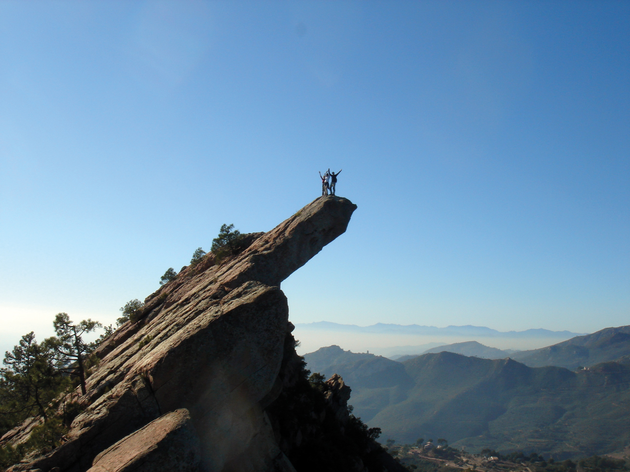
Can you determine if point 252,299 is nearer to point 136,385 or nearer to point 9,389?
point 136,385

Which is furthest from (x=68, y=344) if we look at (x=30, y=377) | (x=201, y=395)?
(x=201, y=395)

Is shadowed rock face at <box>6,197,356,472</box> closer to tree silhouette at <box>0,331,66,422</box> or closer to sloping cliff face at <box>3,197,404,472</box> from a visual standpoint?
sloping cliff face at <box>3,197,404,472</box>

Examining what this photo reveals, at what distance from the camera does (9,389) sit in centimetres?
2806

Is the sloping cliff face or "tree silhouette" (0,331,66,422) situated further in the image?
"tree silhouette" (0,331,66,422)

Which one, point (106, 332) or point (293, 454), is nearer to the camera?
point (293, 454)

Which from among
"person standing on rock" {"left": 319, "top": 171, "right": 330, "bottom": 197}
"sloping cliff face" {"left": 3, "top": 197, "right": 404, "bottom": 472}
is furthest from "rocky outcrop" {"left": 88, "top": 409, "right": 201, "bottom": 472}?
"person standing on rock" {"left": 319, "top": 171, "right": 330, "bottom": 197}

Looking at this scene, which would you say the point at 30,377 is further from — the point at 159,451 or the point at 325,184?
the point at 325,184

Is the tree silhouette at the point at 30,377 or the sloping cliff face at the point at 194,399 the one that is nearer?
the sloping cliff face at the point at 194,399

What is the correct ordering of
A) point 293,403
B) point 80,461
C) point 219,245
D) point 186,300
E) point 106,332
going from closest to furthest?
point 80,461
point 186,300
point 293,403
point 219,245
point 106,332

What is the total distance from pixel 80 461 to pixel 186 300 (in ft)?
56.3

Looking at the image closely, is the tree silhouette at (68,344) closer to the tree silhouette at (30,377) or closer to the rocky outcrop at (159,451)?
the tree silhouette at (30,377)

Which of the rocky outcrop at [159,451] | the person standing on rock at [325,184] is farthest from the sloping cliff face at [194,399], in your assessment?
the person standing on rock at [325,184]

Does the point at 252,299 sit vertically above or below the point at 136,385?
above

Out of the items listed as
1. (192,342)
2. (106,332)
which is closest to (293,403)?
(192,342)
